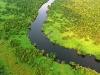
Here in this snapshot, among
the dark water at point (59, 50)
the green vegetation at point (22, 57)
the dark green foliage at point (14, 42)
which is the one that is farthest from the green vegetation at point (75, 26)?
the dark green foliage at point (14, 42)

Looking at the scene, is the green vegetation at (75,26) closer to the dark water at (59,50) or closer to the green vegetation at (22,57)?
the dark water at (59,50)

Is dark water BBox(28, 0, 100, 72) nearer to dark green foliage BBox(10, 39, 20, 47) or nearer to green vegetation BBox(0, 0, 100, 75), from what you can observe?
green vegetation BBox(0, 0, 100, 75)

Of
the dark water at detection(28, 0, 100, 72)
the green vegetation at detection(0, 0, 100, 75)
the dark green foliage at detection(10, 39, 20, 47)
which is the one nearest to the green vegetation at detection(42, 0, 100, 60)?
the dark water at detection(28, 0, 100, 72)

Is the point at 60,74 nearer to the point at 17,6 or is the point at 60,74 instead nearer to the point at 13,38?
the point at 13,38

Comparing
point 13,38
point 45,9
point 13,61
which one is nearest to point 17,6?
point 45,9

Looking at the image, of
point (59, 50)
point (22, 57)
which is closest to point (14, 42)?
point (22, 57)

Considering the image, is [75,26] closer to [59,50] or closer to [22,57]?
[59,50]
